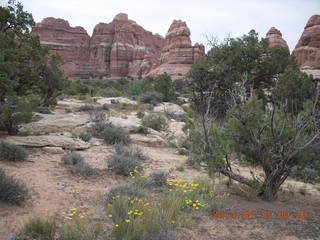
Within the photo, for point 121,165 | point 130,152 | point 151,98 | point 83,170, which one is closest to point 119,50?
point 151,98

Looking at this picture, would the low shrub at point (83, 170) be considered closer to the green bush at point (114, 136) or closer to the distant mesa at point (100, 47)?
the green bush at point (114, 136)

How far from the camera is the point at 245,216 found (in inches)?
135

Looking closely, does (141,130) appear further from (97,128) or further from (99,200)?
(99,200)

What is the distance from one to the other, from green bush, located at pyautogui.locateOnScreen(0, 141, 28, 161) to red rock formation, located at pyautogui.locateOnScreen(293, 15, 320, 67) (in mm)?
47634

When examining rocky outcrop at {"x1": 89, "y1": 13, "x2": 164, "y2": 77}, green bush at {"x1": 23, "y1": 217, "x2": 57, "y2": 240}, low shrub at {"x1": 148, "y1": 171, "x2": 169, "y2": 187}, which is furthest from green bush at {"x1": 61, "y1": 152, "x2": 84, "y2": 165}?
rocky outcrop at {"x1": 89, "y1": 13, "x2": 164, "y2": 77}

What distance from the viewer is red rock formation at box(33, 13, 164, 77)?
71.2 m

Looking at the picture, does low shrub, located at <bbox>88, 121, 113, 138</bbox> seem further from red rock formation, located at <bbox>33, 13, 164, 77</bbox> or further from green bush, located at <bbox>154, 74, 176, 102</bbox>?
red rock formation, located at <bbox>33, 13, 164, 77</bbox>

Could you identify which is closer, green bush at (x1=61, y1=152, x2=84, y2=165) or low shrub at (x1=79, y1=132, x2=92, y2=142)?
green bush at (x1=61, y1=152, x2=84, y2=165)

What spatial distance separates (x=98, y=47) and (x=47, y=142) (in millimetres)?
73819

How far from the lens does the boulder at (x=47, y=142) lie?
624 centimetres

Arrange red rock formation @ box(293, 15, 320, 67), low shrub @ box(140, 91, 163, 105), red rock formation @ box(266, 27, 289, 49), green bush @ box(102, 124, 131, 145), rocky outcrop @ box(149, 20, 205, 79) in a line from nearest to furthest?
green bush @ box(102, 124, 131, 145) → low shrub @ box(140, 91, 163, 105) → red rock formation @ box(293, 15, 320, 67) → red rock formation @ box(266, 27, 289, 49) → rocky outcrop @ box(149, 20, 205, 79)

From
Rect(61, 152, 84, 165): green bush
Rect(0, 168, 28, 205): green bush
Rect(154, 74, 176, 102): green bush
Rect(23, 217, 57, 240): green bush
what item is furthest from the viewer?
Rect(154, 74, 176, 102): green bush

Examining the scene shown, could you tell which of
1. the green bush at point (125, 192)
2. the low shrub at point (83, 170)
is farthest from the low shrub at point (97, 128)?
the green bush at point (125, 192)

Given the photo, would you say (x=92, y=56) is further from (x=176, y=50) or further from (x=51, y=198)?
(x=51, y=198)
